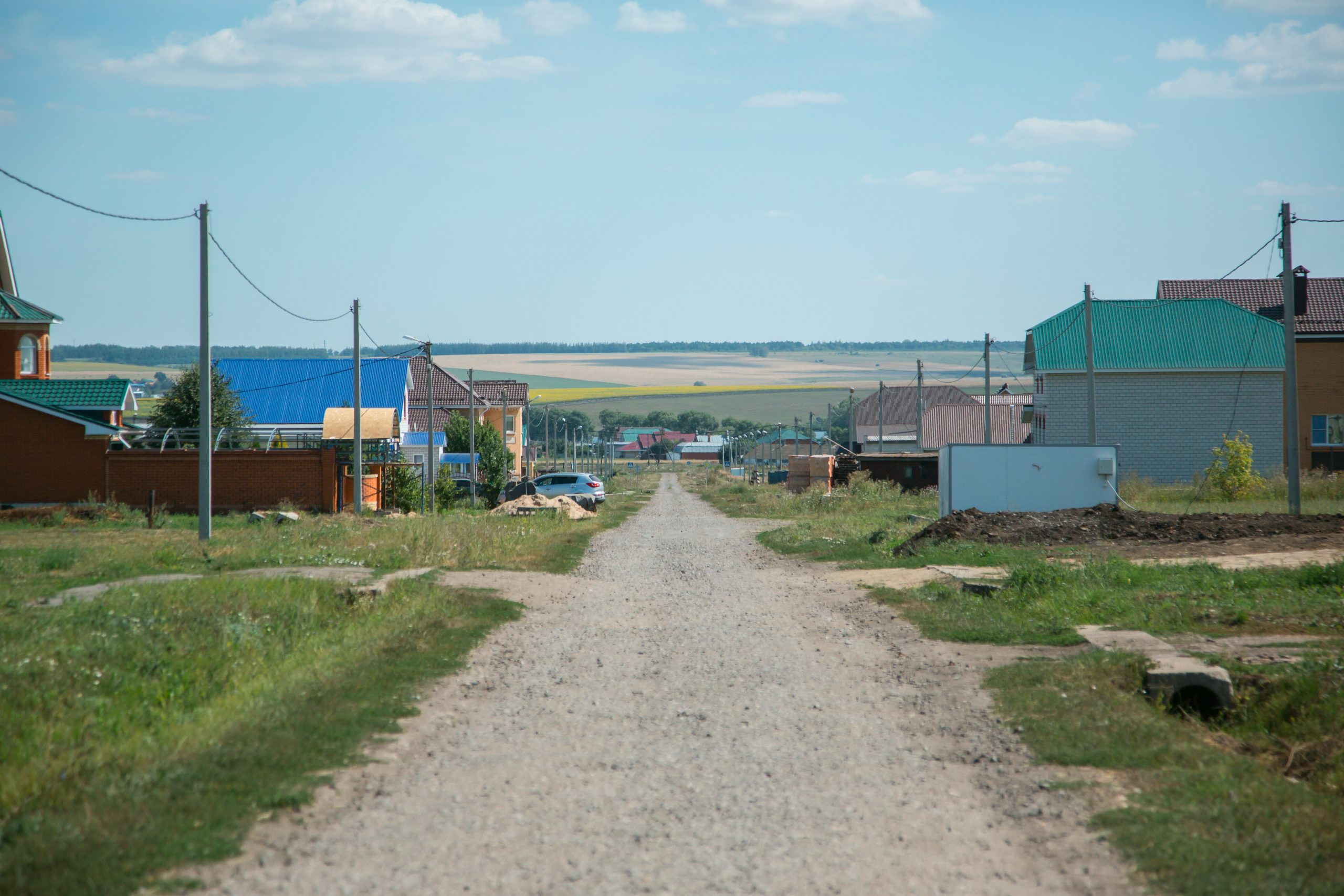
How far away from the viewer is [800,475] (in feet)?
181

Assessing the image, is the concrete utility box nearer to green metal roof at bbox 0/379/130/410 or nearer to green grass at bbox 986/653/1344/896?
green grass at bbox 986/653/1344/896

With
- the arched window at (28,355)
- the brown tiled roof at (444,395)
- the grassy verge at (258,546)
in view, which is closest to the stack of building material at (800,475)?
the brown tiled roof at (444,395)

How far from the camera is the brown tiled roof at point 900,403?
313 feet

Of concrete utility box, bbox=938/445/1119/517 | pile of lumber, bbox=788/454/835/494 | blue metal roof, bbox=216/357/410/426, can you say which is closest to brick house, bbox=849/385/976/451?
pile of lumber, bbox=788/454/835/494

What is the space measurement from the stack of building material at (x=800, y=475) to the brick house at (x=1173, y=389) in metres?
13.0

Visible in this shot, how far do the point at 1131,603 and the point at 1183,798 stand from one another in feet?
23.2

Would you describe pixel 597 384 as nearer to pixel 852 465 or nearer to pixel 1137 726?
pixel 852 465

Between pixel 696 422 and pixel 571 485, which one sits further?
pixel 696 422

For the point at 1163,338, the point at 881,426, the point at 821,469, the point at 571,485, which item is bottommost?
the point at 571,485

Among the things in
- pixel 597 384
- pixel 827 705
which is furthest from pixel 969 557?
pixel 597 384

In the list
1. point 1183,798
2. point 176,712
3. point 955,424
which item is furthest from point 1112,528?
point 955,424

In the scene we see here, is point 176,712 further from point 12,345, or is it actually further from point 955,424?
point 955,424

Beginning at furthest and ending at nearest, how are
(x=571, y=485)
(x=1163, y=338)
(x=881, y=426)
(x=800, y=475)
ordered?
(x=881, y=426), (x=800, y=475), (x=571, y=485), (x=1163, y=338)

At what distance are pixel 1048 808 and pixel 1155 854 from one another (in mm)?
867
